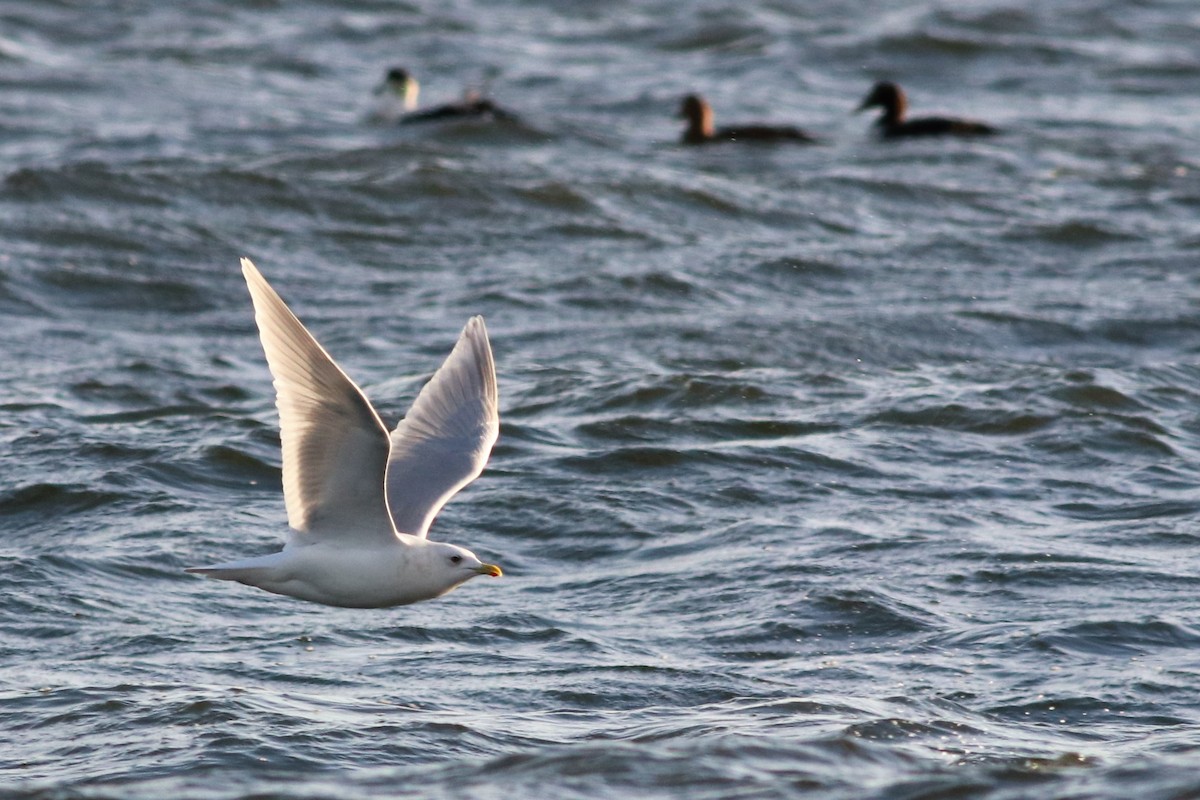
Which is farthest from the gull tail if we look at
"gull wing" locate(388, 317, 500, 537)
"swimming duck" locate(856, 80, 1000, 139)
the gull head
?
"swimming duck" locate(856, 80, 1000, 139)


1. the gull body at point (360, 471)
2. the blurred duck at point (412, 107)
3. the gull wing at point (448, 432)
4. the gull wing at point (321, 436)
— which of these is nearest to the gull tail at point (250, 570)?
the gull body at point (360, 471)

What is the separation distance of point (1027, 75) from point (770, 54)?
9.38 feet

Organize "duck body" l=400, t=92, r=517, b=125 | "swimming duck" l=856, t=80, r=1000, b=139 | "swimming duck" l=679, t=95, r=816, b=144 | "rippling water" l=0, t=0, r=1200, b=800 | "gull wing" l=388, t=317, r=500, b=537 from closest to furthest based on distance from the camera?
"rippling water" l=0, t=0, r=1200, b=800 < "gull wing" l=388, t=317, r=500, b=537 < "swimming duck" l=679, t=95, r=816, b=144 < "duck body" l=400, t=92, r=517, b=125 < "swimming duck" l=856, t=80, r=1000, b=139

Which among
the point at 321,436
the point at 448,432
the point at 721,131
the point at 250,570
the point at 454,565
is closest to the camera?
the point at 321,436

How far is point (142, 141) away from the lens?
15.6 m

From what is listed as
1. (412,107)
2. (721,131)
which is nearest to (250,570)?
(721,131)

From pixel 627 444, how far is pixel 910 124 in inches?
339

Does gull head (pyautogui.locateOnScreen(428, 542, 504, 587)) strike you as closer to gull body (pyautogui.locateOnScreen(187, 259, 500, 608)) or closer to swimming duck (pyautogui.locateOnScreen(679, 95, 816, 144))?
gull body (pyautogui.locateOnScreen(187, 259, 500, 608))

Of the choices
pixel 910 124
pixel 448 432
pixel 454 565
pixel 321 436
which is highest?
pixel 321 436

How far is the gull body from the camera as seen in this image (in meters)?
5.27

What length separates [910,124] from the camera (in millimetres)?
17188

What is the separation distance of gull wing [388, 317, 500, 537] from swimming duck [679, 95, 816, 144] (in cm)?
991

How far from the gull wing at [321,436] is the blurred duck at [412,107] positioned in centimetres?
1121

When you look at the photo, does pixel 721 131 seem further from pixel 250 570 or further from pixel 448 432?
pixel 250 570
